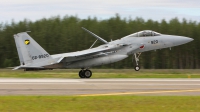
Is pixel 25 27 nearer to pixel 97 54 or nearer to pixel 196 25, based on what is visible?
pixel 196 25

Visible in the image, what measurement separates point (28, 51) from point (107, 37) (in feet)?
101

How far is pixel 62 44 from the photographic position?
2239 inches

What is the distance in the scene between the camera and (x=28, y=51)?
26547 millimetres

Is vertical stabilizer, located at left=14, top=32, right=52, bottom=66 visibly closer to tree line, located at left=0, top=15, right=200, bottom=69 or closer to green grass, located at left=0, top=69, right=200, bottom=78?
green grass, located at left=0, top=69, right=200, bottom=78

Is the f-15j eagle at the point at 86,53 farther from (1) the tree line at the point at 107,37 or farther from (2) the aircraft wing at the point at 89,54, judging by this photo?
(1) the tree line at the point at 107,37

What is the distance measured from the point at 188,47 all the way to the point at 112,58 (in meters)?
30.9

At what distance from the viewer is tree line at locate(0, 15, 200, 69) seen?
2210 inches
